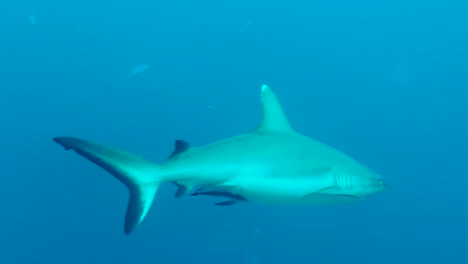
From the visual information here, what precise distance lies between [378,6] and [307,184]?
1773 centimetres

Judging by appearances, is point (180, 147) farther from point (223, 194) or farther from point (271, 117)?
point (271, 117)

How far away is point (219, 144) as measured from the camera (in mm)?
2939

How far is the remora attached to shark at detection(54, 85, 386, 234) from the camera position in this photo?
9.29 feet

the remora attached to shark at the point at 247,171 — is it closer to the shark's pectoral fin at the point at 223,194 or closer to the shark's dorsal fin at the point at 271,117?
the shark's pectoral fin at the point at 223,194

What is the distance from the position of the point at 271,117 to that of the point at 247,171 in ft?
2.05

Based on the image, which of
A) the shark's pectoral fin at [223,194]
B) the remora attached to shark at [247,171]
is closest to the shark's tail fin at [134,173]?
the remora attached to shark at [247,171]

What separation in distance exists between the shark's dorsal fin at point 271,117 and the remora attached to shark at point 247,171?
0.44 feet

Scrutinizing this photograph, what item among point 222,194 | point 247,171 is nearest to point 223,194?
point 222,194

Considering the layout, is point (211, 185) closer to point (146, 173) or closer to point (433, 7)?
point (146, 173)

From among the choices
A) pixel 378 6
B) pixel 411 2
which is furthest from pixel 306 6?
pixel 411 2

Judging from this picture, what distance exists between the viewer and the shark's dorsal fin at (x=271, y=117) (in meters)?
3.36

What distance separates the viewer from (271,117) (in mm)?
3406

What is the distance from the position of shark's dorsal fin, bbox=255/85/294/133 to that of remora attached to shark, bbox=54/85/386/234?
13 cm

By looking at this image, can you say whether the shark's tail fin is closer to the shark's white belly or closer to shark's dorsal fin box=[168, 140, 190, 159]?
shark's dorsal fin box=[168, 140, 190, 159]
